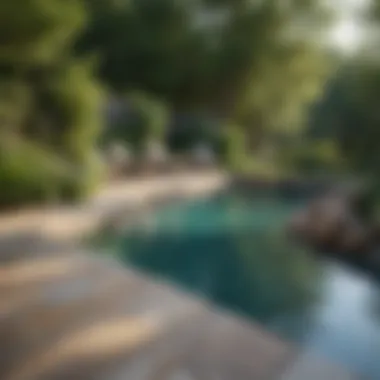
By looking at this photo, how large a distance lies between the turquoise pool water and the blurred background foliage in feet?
5.19

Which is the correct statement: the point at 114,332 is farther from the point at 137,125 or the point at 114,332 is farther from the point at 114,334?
the point at 137,125

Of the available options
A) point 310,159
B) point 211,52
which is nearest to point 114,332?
point 310,159

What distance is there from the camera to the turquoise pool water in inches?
170

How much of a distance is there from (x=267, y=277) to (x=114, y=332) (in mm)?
2946

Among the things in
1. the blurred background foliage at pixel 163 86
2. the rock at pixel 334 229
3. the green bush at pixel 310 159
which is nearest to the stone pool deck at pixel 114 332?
the rock at pixel 334 229

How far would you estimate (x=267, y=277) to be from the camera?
5.88 meters

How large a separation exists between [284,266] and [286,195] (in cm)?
628

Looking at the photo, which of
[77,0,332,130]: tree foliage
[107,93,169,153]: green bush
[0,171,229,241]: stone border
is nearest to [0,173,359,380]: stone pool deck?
[0,171,229,241]: stone border

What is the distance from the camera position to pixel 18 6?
777 cm

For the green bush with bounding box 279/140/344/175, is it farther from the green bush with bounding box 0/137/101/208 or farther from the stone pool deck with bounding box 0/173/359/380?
the stone pool deck with bounding box 0/173/359/380

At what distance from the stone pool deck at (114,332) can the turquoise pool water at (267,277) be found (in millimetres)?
762

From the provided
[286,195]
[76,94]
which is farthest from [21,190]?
[286,195]

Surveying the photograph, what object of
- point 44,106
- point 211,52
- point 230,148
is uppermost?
point 211,52

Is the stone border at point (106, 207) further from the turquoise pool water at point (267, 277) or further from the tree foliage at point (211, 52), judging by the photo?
the tree foliage at point (211, 52)
